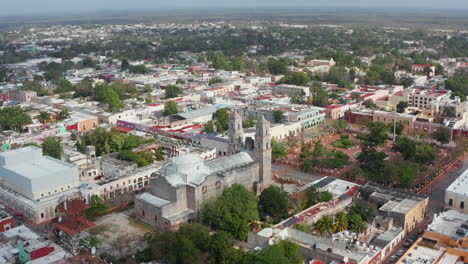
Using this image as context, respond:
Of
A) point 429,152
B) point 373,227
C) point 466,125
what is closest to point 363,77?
point 466,125

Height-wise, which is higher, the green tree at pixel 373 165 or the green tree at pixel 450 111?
the green tree at pixel 450 111

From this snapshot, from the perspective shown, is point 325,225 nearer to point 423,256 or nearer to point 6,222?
point 423,256

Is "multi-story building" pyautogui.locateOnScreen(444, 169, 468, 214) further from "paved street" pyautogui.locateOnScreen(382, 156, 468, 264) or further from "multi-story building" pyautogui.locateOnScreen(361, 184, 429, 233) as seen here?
"multi-story building" pyautogui.locateOnScreen(361, 184, 429, 233)

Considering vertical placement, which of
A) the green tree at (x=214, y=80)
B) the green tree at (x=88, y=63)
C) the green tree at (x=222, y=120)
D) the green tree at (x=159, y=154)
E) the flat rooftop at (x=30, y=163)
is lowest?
the green tree at (x=159, y=154)

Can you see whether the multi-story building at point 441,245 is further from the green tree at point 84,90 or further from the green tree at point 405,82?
the green tree at point 84,90

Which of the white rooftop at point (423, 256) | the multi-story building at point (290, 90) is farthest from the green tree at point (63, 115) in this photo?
the white rooftop at point (423, 256)

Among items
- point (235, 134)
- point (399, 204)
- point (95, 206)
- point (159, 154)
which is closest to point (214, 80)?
point (159, 154)
